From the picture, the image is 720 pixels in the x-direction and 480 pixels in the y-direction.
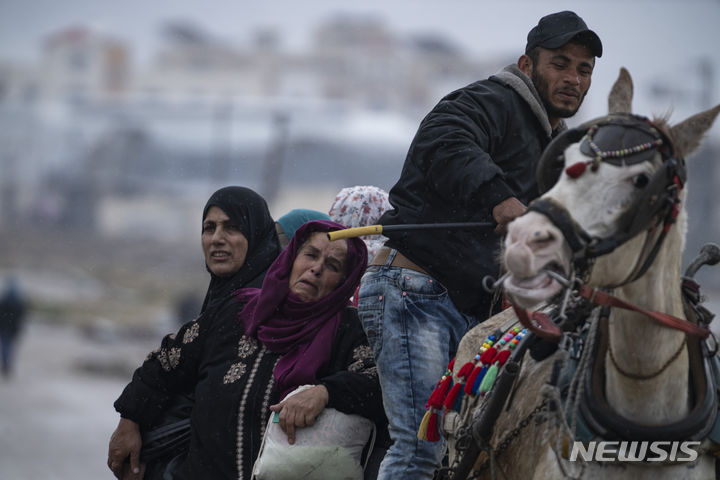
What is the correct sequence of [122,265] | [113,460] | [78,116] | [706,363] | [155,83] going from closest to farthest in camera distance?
[706,363] → [113,460] → [122,265] → [78,116] → [155,83]

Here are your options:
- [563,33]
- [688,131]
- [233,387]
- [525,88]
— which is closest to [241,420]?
[233,387]

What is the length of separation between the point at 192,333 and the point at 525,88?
6.20ft

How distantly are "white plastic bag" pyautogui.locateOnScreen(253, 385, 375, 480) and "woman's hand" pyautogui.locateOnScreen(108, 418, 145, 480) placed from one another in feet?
2.69

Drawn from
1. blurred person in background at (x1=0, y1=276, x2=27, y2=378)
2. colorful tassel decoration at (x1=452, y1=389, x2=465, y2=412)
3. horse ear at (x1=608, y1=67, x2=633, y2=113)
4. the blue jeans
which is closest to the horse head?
horse ear at (x1=608, y1=67, x2=633, y2=113)

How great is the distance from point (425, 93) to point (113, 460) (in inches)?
3696

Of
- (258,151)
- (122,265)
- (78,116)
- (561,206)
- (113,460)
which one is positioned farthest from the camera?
(78,116)

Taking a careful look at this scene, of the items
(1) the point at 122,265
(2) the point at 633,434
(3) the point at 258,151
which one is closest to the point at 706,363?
(2) the point at 633,434

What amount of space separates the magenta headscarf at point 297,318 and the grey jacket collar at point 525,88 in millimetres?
1046

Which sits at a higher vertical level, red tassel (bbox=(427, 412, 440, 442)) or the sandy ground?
red tassel (bbox=(427, 412, 440, 442))

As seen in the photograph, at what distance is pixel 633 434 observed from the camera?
9.79 feet

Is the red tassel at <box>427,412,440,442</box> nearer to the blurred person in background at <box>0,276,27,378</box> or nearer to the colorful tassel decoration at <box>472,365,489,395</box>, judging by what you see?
the colorful tassel decoration at <box>472,365,489,395</box>

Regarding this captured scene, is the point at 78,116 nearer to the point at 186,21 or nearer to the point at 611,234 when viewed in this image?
the point at 186,21

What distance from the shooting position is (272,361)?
14.6 ft

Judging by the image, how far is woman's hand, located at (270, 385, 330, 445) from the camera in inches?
159
